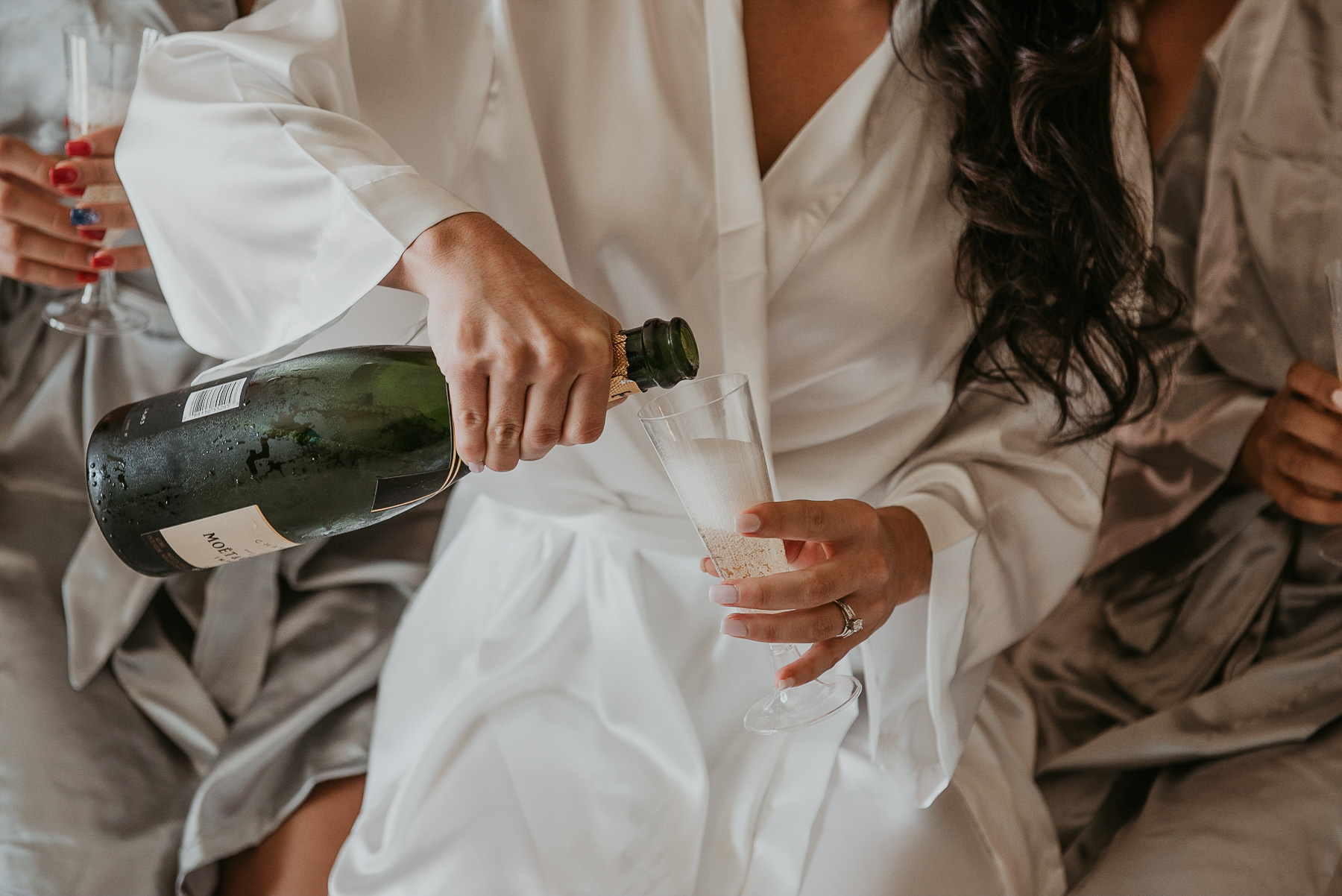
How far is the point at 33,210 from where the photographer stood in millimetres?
1468

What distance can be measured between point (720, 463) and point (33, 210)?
1.14m

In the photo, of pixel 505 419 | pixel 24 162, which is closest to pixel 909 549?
pixel 505 419

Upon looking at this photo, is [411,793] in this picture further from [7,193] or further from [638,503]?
[7,193]

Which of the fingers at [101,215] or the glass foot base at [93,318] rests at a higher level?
the fingers at [101,215]

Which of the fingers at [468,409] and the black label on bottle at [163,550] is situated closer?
the fingers at [468,409]

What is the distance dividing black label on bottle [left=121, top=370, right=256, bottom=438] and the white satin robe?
0.07m

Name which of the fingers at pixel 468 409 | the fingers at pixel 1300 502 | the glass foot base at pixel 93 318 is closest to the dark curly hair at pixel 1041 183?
the fingers at pixel 1300 502

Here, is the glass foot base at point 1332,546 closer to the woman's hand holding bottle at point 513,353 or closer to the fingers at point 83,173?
the woman's hand holding bottle at point 513,353

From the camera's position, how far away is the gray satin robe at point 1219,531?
1.54 metres

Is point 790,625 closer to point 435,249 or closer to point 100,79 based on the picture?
point 435,249

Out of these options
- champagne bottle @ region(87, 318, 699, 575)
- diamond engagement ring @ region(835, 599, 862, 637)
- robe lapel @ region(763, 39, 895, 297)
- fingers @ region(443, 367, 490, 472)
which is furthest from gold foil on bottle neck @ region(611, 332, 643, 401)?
robe lapel @ region(763, 39, 895, 297)

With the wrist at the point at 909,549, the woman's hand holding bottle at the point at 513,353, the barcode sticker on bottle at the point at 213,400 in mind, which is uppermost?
the woman's hand holding bottle at the point at 513,353

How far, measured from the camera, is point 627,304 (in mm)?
1313

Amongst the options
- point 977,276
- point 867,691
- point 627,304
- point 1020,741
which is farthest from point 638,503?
point 1020,741
